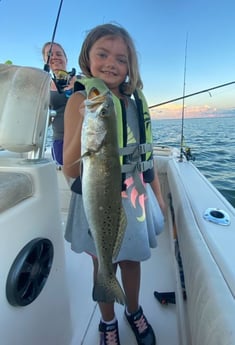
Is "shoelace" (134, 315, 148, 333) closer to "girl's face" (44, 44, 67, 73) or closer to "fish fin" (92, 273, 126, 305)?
"fish fin" (92, 273, 126, 305)

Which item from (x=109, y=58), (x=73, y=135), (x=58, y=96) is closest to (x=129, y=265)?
(x=73, y=135)

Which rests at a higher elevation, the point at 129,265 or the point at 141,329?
the point at 129,265

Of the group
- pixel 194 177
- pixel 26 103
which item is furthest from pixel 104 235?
pixel 194 177

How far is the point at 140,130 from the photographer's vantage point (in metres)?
1.23

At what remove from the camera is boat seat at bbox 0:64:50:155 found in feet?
3.69

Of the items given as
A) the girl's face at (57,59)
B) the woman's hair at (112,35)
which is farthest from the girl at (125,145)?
the girl's face at (57,59)

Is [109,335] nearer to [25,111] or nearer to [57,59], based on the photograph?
[25,111]

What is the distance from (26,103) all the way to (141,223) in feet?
2.39

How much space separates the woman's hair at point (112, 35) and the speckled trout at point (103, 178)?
1.30ft

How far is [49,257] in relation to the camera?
1.11 metres

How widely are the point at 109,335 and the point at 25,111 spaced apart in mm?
1168

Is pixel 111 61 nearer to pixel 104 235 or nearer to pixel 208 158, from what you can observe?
pixel 104 235

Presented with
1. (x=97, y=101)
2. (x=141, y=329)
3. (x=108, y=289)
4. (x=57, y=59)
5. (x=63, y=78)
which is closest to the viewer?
(x=97, y=101)

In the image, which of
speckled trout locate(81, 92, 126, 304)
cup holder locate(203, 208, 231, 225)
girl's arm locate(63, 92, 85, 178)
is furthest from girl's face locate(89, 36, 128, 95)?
cup holder locate(203, 208, 231, 225)
